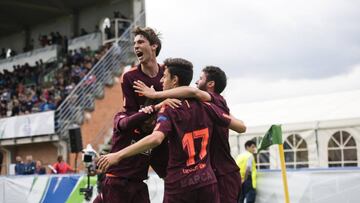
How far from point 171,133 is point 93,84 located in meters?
19.8

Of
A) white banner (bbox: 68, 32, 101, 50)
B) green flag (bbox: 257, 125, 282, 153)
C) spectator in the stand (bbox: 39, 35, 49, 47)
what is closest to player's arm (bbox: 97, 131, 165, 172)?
green flag (bbox: 257, 125, 282, 153)

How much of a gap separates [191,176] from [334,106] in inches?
542

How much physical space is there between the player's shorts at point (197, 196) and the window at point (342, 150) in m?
12.1

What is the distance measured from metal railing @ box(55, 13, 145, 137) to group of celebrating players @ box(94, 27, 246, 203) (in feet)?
58.0

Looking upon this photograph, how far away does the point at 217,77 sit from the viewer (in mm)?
5520

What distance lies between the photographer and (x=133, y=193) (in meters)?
5.10

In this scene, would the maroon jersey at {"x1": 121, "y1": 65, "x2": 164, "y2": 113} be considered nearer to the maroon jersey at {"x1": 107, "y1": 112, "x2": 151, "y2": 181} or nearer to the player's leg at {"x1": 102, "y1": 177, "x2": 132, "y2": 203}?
the maroon jersey at {"x1": 107, "y1": 112, "x2": 151, "y2": 181}

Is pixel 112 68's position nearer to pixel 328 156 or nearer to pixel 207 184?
pixel 328 156

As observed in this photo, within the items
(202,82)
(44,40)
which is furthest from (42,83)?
(202,82)

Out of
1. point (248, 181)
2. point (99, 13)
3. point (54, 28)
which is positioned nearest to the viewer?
point (248, 181)

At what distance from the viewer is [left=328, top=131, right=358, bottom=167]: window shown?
51.7 ft

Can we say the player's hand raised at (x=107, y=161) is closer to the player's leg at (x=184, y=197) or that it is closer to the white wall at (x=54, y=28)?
the player's leg at (x=184, y=197)

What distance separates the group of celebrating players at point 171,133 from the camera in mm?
4223

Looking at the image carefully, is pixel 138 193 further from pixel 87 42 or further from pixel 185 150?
pixel 87 42
